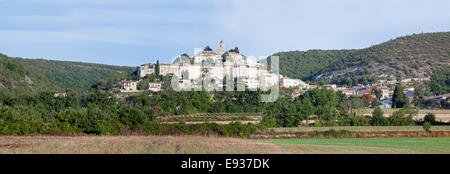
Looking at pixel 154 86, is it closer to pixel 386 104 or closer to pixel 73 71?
pixel 386 104

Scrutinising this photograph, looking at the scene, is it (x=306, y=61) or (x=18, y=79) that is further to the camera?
(x=306, y=61)

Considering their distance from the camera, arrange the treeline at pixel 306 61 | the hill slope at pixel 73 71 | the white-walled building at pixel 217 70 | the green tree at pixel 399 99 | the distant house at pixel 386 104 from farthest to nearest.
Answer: the treeline at pixel 306 61 < the hill slope at pixel 73 71 < the white-walled building at pixel 217 70 < the distant house at pixel 386 104 < the green tree at pixel 399 99

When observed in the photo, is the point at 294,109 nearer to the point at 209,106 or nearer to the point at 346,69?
the point at 209,106

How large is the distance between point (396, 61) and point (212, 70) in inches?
1966

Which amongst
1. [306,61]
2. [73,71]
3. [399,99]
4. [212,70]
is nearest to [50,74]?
[73,71]

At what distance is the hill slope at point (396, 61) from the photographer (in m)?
101

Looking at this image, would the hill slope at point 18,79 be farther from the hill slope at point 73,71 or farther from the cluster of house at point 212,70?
the cluster of house at point 212,70

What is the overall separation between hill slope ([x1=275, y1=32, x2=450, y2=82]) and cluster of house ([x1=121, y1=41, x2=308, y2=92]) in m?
22.5

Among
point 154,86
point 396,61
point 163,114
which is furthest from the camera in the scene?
point 396,61

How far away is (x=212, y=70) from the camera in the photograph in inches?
3268

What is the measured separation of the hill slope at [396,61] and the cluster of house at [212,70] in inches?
888

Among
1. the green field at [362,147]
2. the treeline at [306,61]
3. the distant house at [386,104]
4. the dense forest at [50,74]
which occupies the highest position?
the treeline at [306,61]

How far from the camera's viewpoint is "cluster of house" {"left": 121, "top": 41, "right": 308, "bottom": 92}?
7712cm

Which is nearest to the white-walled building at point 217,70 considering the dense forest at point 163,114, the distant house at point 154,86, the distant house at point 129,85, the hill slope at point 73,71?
the distant house at point 154,86
